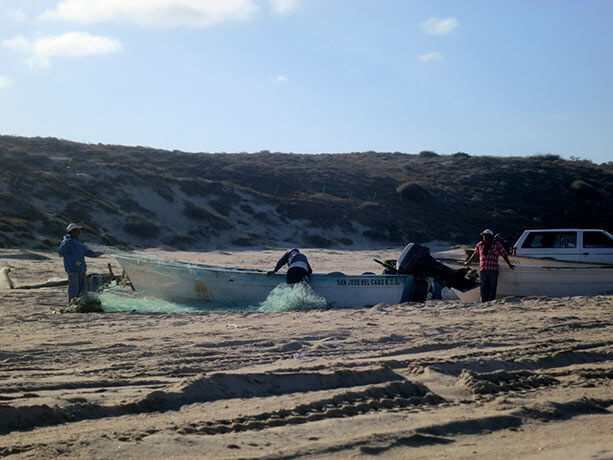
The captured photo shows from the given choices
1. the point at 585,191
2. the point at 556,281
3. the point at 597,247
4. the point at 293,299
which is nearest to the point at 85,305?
the point at 293,299

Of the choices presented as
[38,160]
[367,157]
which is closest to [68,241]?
[38,160]

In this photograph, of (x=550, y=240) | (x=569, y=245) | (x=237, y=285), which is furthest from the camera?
(x=550, y=240)

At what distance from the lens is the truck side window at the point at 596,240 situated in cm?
1703

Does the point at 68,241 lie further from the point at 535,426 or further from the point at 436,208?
the point at 436,208

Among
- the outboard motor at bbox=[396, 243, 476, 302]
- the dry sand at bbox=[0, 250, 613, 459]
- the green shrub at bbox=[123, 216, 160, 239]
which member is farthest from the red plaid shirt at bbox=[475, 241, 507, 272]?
the green shrub at bbox=[123, 216, 160, 239]

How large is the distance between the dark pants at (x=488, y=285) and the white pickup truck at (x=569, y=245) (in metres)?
4.36

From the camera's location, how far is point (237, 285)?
45.9 ft

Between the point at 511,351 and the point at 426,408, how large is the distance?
266 centimetres

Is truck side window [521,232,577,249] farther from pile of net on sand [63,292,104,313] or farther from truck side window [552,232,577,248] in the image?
pile of net on sand [63,292,104,313]

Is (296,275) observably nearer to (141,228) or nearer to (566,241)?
(566,241)

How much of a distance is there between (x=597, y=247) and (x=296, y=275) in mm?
8330

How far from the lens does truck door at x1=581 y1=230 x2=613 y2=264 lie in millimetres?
16859

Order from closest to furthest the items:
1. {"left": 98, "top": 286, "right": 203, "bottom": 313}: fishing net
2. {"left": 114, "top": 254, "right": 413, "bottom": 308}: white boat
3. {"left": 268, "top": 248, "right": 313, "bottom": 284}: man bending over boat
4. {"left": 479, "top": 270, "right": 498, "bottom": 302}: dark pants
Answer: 1. {"left": 98, "top": 286, "right": 203, "bottom": 313}: fishing net
2. {"left": 268, "top": 248, "right": 313, "bottom": 284}: man bending over boat
3. {"left": 479, "top": 270, "right": 498, "bottom": 302}: dark pants
4. {"left": 114, "top": 254, "right": 413, "bottom": 308}: white boat

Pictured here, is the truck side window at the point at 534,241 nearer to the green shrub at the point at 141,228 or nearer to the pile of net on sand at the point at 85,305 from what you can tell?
the pile of net on sand at the point at 85,305
